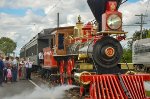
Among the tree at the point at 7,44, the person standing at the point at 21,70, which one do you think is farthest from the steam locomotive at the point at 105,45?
the tree at the point at 7,44

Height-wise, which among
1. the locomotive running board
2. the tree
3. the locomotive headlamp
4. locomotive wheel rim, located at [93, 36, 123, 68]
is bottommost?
the locomotive running board

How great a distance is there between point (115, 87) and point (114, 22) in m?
1.73

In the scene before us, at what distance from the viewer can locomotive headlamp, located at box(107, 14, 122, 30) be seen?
10738 millimetres

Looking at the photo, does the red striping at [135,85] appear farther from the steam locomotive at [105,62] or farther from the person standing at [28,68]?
the person standing at [28,68]

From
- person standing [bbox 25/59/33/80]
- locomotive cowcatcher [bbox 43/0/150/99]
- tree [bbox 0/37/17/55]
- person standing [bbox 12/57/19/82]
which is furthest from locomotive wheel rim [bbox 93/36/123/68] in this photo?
tree [bbox 0/37/17/55]

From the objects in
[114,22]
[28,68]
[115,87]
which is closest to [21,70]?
[28,68]

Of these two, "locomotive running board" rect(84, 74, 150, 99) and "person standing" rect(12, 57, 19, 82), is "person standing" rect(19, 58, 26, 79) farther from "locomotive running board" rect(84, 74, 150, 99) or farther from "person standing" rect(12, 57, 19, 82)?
"locomotive running board" rect(84, 74, 150, 99)

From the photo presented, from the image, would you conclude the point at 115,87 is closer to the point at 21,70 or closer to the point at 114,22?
the point at 114,22

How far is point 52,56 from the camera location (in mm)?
17891

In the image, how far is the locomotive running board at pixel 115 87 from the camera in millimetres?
10406

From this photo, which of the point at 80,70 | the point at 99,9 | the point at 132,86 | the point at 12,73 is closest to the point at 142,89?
the point at 132,86

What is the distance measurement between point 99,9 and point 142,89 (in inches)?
99.6

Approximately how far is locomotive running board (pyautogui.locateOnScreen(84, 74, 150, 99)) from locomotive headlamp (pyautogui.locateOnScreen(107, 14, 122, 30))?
1309 mm

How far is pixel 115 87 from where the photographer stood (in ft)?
34.7
